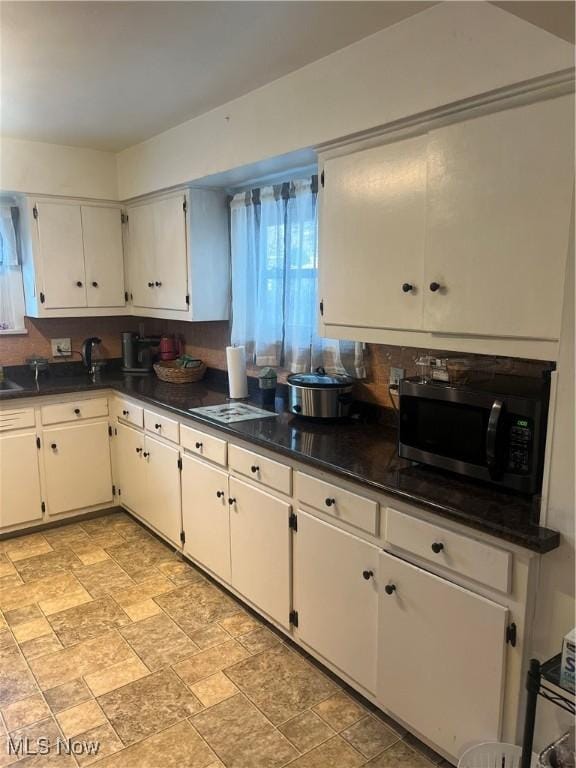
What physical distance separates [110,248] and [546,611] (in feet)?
11.4

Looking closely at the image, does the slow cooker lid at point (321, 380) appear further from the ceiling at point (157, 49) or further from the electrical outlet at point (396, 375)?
the ceiling at point (157, 49)

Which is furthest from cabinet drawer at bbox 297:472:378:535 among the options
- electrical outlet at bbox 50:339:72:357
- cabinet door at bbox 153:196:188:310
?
electrical outlet at bbox 50:339:72:357

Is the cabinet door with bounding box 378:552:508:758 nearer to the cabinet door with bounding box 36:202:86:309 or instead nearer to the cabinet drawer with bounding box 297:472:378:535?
the cabinet drawer with bounding box 297:472:378:535

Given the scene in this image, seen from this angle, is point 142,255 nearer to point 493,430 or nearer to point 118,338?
point 118,338

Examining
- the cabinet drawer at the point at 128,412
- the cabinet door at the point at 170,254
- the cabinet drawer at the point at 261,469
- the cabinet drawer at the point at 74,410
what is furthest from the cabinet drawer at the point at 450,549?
the cabinet drawer at the point at 74,410

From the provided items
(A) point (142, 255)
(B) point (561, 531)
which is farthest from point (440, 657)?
(A) point (142, 255)

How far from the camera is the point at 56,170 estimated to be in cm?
364

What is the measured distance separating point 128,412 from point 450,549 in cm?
245

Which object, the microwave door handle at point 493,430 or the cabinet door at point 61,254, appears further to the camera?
the cabinet door at point 61,254

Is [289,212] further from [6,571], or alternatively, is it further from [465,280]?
[6,571]

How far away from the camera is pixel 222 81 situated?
8.05ft

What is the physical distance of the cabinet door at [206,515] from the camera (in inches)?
109

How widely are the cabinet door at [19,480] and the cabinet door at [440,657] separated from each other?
252 cm

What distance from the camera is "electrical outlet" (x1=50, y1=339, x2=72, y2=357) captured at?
163 inches
